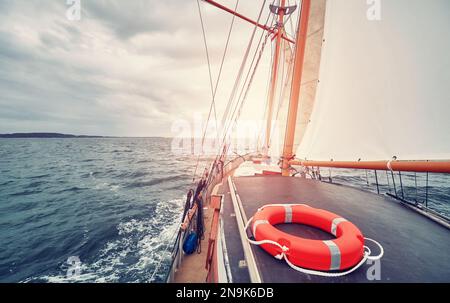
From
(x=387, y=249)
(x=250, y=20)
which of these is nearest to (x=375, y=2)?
(x=387, y=249)

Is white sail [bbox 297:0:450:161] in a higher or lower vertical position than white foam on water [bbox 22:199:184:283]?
higher

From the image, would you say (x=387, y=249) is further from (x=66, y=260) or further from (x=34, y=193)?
(x=34, y=193)

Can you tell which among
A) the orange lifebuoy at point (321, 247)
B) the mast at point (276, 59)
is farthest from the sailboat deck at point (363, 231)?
the mast at point (276, 59)

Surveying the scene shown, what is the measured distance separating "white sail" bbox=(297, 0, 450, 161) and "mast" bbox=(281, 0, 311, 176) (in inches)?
30.2

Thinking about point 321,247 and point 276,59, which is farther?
point 276,59

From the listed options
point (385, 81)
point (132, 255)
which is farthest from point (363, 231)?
point (132, 255)

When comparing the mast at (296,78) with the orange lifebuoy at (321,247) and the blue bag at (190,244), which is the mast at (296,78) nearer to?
the blue bag at (190,244)

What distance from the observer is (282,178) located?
15.1 ft

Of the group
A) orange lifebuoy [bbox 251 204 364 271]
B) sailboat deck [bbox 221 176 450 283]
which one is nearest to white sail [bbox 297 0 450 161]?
sailboat deck [bbox 221 176 450 283]

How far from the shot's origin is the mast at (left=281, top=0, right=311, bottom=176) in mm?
Result: 5324

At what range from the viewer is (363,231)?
2.26 meters

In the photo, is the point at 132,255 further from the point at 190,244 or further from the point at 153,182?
the point at 153,182

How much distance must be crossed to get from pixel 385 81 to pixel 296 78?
8.62 ft

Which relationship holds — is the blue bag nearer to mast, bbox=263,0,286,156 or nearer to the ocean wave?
mast, bbox=263,0,286,156
